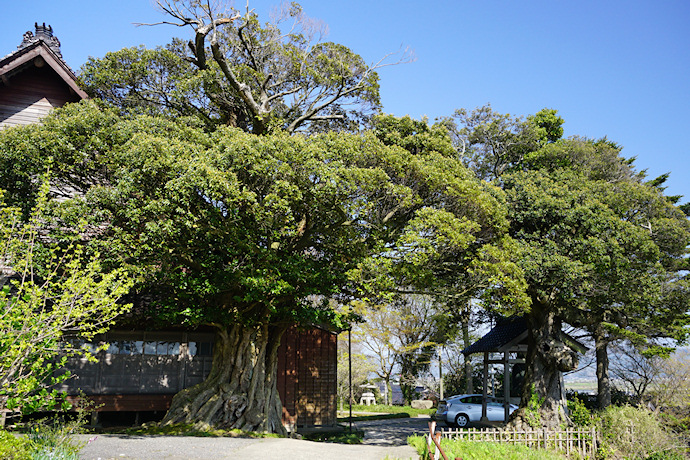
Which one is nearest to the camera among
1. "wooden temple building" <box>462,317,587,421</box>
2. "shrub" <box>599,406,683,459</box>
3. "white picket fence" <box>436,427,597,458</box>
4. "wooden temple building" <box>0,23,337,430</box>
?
"white picket fence" <box>436,427,597,458</box>

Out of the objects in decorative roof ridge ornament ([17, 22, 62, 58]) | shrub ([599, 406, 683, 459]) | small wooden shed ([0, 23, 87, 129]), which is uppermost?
decorative roof ridge ornament ([17, 22, 62, 58])

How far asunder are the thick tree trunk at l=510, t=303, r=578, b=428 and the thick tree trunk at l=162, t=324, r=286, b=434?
27.7 ft

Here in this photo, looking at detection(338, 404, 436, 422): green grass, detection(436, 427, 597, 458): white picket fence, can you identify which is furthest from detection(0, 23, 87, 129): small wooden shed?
detection(338, 404, 436, 422): green grass

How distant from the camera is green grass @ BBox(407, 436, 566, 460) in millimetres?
9359

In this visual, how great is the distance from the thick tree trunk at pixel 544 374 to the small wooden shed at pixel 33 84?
17.7 meters

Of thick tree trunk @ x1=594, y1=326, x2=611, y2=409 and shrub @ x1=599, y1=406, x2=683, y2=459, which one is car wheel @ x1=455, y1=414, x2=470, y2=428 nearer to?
thick tree trunk @ x1=594, y1=326, x2=611, y2=409

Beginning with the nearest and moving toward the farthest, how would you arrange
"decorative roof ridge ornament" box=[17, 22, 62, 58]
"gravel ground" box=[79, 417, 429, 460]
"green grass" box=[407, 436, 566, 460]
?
"gravel ground" box=[79, 417, 429, 460] → "green grass" box=[407, 436, 566, 460] → "decorative roof ridge ornament" box=[17, 22, 62, 58]

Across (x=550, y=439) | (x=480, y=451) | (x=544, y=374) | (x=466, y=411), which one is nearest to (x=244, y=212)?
(x=480, y=451)

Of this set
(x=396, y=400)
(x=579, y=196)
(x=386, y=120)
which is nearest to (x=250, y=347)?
(x=386, y=120)

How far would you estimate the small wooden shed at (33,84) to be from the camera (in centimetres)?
1645

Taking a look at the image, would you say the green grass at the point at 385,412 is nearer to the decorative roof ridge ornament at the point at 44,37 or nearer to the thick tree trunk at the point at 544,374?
the thick tree trunk at the point at 544,374

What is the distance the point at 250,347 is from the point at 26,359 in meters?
8.93

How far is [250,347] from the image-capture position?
49.7ft

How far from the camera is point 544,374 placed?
17266 mm
